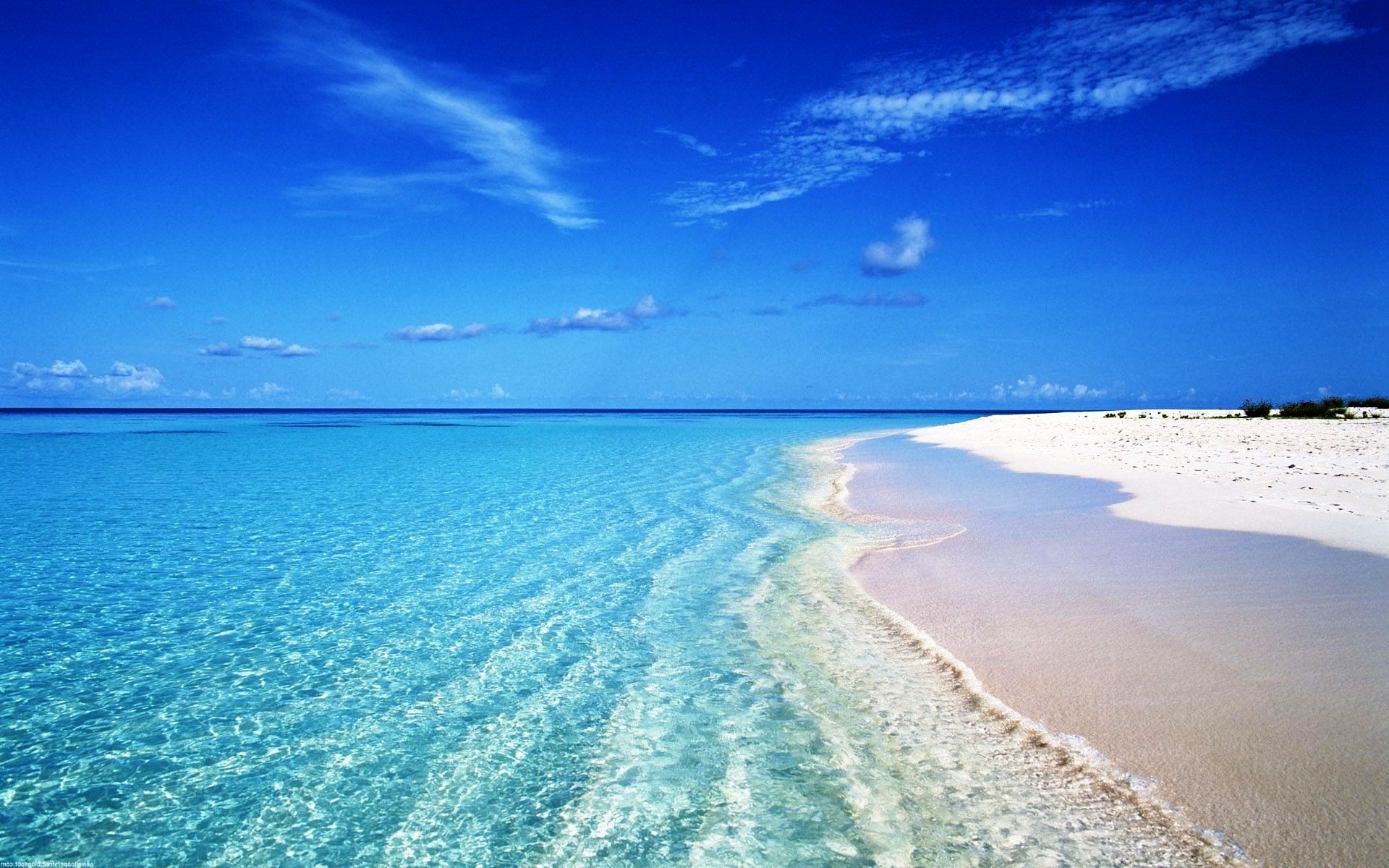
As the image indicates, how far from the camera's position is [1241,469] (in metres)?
17.9

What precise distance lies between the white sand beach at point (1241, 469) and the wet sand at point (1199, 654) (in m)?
1.38

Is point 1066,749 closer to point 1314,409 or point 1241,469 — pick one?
point 1241,469

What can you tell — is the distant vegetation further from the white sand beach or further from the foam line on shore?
the foam line on shore

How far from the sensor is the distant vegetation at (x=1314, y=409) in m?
34.3

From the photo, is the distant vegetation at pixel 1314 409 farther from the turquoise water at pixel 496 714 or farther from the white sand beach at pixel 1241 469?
the turquoise water at pixel 496 714

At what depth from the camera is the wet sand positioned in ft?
13.7

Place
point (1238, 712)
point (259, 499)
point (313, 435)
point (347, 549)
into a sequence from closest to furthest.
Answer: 1. point (1238, 712)
2. point (347, 549)
3. point (259, 499)
4. point (313, 435)

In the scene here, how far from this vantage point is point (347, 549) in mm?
12359

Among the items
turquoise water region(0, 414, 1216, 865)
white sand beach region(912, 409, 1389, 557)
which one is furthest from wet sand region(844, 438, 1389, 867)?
white sand beach region(912, 409, 1389, 557)

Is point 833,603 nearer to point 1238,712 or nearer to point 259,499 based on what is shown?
point 1238,712

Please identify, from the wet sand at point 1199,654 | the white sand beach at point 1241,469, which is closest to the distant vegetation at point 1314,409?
the white sand beach at point 1241,469

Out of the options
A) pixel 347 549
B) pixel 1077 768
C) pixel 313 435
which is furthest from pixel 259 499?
pixel 313 435

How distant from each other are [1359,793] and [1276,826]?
0.68m

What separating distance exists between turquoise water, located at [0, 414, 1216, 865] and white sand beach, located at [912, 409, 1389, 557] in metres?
7.03
